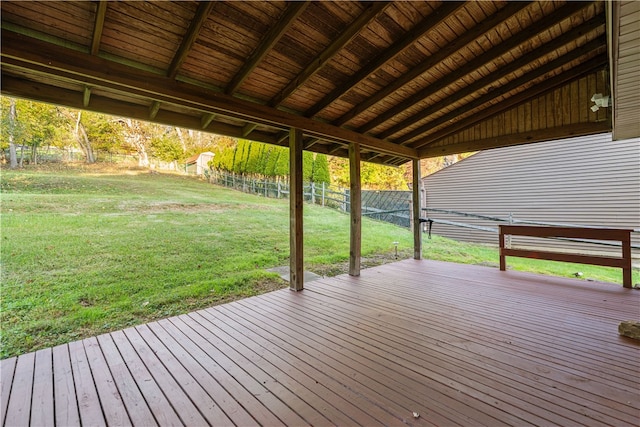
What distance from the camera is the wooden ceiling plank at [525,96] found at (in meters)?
3.80

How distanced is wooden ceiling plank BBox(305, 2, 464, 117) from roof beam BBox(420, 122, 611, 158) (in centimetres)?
320

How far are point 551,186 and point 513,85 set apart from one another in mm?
5235

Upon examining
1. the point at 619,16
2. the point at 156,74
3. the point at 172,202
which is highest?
the point at 156,74

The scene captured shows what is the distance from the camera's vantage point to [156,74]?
2.55 metres

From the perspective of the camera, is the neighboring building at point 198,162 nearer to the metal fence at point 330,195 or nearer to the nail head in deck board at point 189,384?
the metal fence at point 330,195

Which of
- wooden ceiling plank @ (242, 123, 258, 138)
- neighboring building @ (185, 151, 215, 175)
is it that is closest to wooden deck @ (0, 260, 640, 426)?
wooden ceiling plank @ (242, 123, 258, 138)

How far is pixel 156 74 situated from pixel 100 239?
13.7ft

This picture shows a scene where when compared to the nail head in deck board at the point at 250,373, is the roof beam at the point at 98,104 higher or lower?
higher

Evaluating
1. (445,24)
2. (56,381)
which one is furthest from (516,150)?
(56,381)

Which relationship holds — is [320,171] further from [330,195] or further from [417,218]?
[417,218]

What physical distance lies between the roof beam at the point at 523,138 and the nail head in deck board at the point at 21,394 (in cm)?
649

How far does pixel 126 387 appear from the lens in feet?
5.87

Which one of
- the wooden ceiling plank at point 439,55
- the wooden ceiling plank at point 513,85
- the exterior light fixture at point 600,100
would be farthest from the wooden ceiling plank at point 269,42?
the exterior light fixture at point 600,100

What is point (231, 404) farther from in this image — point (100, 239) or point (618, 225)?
point (618, 225)
